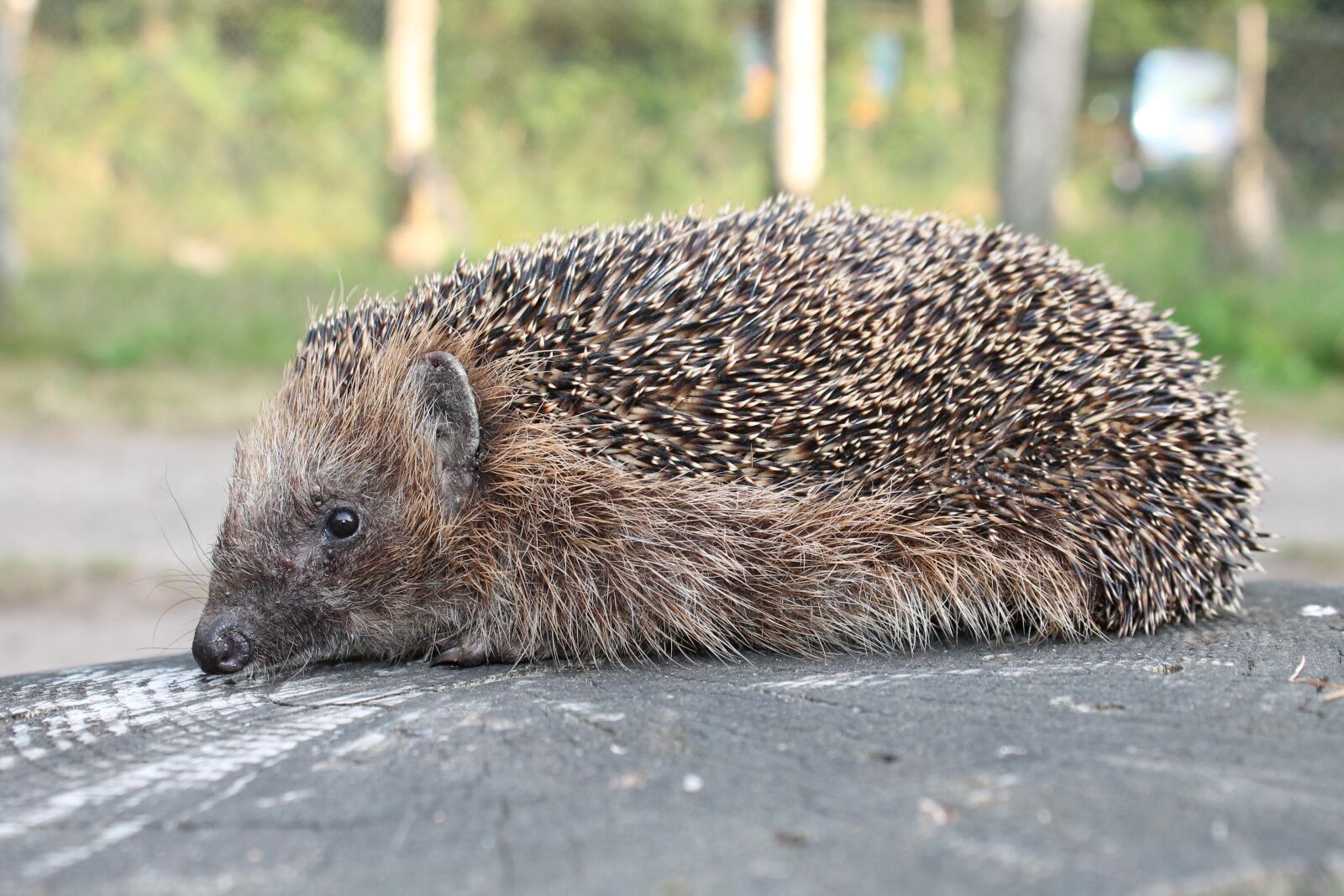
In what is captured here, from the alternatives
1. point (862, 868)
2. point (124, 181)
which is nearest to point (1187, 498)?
point (862, 868)

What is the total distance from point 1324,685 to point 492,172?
19246 mm

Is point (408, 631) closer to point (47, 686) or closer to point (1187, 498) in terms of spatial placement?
point (47, 686)

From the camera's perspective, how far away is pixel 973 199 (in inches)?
918

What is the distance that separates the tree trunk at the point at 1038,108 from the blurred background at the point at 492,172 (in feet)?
0.11

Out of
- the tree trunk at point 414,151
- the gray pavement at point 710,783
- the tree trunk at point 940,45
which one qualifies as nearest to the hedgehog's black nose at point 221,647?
the gray pavement at point 710,783

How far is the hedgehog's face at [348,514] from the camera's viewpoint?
3695 mm

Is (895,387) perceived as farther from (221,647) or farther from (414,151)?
(414,151)

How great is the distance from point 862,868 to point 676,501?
1.87m

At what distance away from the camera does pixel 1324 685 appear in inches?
106

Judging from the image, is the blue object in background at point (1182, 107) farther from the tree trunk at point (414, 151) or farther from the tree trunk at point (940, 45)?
the tree trunk at point (414, 151)

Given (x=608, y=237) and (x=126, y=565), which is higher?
(x=608, y=237)

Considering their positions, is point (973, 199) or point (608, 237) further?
point (973, 199)

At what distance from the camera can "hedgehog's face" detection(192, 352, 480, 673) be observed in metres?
3.70

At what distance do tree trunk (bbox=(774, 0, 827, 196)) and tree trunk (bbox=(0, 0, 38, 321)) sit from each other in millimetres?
8378
